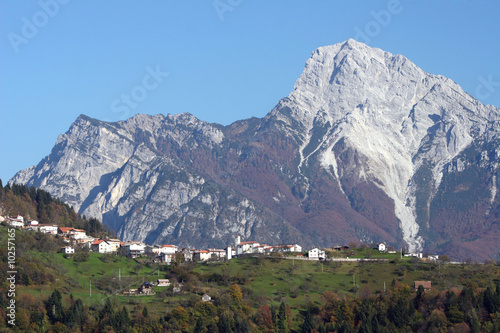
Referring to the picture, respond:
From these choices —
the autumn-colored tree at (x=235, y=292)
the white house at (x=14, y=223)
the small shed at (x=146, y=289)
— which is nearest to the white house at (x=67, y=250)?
the white house at (x=14, y=223)

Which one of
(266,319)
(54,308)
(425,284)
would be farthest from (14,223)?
(425,284)

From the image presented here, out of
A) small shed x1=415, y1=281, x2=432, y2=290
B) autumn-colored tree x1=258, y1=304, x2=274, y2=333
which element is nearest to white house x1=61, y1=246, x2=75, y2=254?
autumn-colored tree x1=258, y1=304, x2=274, y2=333

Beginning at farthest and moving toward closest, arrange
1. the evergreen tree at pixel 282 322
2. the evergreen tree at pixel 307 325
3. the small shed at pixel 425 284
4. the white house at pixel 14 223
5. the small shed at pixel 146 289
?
the white house at pixel 14 223 < the small shed at pixel 425 284 < the small shed at pixel 146 289 < the evergreen tree at pixel 282 322 < the evergreen tree at pixel 307 325

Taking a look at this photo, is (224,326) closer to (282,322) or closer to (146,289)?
(282,322)

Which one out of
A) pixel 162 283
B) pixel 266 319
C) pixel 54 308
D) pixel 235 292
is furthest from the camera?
pixel 162 283

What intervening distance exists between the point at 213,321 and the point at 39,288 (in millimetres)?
30325

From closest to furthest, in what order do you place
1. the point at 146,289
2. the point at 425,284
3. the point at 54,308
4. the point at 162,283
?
the point at 54,308 → the point at 146,289 → the point at 425,284 → the point at 162,283

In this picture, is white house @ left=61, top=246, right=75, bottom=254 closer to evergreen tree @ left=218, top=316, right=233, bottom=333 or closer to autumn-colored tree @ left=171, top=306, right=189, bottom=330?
autumn-colored tree @ left=171, top=306, right=189, bottom=330

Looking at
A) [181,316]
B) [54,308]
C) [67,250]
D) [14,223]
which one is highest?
[14,223]

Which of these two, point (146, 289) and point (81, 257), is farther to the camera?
point (81, 257)

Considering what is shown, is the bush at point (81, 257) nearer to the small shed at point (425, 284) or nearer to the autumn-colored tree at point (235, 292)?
the autumn-colored tree at point (235, 292)

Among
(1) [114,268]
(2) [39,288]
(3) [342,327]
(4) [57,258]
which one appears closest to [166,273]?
(1) [114,268]

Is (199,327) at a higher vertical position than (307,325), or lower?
lower

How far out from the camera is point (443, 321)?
142875 millimetres
